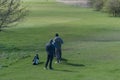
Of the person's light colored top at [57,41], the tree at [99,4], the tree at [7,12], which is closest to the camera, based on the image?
the tree at [7,12]

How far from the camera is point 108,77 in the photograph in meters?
25.6

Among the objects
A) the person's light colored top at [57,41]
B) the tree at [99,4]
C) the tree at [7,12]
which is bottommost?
the tree at [99,4]

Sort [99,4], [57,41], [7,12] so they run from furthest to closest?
[99,4] → [57,41] → [7,12]

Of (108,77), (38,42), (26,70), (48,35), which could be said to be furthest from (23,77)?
(48,35)

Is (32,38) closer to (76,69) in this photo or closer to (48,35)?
(48,35)

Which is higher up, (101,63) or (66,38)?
(101,63)

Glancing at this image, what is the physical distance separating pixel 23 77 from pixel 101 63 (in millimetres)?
7494

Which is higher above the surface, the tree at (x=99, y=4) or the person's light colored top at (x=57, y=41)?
the person's light colored top at (x=57, y=41)

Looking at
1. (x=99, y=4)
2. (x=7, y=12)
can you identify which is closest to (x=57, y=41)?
(x=7, y=12)

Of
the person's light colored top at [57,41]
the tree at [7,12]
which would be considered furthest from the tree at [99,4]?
the person's light colored top at [57,41]

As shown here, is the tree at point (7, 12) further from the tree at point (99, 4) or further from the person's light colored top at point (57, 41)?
the tree at point (99, 4)

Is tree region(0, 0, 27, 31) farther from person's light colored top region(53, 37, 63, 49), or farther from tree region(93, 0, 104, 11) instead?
tree region(93, 0, 104, 11)

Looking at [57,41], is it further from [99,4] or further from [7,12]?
[99,4]

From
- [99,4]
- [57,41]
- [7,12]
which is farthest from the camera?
[99,4]
